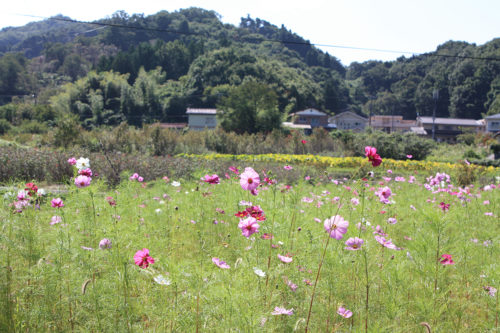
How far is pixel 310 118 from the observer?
4891cm

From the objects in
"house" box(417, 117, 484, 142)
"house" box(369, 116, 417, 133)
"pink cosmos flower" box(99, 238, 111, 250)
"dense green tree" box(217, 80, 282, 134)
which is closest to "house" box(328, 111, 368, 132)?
"house" box(369, 116, 417, 133)

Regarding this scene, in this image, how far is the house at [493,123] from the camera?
4469 centimetres

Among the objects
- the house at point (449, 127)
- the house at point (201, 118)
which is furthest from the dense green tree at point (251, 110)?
the house at point (449, 127)

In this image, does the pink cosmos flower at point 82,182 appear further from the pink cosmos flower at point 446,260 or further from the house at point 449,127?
the house at point 449,127

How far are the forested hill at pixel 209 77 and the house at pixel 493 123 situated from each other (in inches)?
155

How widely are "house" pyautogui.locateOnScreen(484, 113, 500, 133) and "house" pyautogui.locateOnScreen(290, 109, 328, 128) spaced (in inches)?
823

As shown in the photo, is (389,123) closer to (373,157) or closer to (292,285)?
(292,285)

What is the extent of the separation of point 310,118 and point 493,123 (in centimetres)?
2381

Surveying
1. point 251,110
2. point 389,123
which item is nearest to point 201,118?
point 251,110

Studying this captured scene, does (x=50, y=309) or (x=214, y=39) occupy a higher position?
(x=214, y=39)

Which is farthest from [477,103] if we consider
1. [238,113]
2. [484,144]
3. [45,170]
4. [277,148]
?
[45,170]

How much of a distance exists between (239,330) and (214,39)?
91.2 m

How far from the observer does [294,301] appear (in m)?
1.73

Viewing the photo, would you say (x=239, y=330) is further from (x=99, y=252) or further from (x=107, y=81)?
(x=107, y=81)
